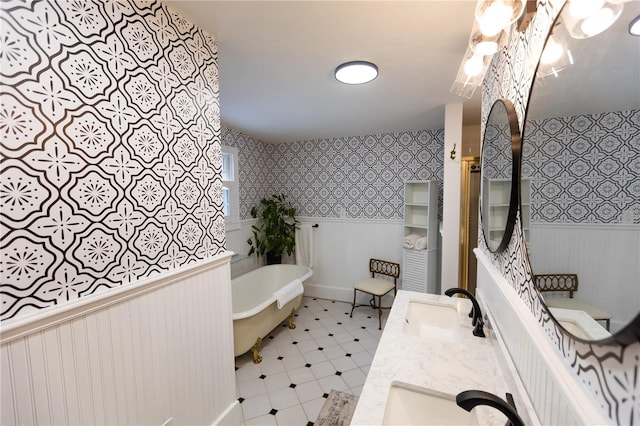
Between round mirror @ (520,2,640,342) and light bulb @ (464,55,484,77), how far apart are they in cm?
40

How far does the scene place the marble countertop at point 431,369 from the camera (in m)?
0.85

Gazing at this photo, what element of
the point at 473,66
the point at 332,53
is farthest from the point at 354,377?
the point at 332,53

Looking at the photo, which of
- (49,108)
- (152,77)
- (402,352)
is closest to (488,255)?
(402,352)

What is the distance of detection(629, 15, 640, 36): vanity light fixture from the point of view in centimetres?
44

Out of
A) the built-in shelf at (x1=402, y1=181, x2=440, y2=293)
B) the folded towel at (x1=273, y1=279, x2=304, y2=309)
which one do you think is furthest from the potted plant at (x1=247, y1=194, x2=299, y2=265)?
the built-in shelf at (x1=402, y1=181, x2=440, y2=293)

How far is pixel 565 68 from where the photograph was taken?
2.13ft

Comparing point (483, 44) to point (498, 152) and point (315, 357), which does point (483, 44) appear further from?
point (315, 357)

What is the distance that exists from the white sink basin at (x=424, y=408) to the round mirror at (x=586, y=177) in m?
0.51

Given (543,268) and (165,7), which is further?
(165,7)

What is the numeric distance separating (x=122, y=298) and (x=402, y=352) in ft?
3.91

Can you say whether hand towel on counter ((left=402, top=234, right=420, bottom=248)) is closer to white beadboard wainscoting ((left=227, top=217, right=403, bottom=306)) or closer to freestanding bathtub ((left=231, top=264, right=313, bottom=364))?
white beadboard wainscoting ((left=227, top=217, right=403, bottom=306))

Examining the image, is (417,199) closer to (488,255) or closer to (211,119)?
(488,255)

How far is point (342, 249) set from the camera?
3.97m

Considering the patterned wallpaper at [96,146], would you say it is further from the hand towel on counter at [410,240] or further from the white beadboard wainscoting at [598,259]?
the hand towel on counter at [410,240]
